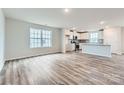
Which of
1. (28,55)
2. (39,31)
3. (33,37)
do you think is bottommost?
(28,55)

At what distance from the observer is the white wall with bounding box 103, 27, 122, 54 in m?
8.39

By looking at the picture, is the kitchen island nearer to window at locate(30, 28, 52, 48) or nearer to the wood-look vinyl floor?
the wood-look vinyl floor

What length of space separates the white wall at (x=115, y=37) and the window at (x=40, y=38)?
5.33 meters

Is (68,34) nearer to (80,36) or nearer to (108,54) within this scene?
(80,36)

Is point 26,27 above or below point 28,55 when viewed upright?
above

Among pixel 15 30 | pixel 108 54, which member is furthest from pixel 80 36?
pixel 15 30

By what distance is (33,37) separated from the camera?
7.15 meters

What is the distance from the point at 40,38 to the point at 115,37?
6462 millimetres

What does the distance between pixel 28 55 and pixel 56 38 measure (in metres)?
3.25

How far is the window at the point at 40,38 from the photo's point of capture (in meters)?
7.09

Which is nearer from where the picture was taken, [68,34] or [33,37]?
[33,37]

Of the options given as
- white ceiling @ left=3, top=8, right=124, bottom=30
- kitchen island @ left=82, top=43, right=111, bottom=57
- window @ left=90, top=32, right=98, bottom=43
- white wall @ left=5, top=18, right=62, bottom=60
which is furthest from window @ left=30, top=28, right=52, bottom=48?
window @ left=90, top=32, right=98, bottom=43

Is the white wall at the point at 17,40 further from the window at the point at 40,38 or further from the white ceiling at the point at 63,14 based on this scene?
the white ceiling at the point at 63,14

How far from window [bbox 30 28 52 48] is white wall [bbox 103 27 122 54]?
210 inches
